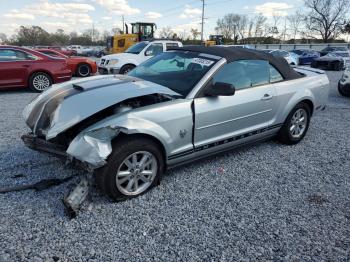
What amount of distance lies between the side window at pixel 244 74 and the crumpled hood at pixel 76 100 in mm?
779

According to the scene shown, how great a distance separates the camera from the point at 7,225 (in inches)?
104

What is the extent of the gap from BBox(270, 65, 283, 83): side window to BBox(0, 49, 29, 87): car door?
7.30 m

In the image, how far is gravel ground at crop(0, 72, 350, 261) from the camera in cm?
240

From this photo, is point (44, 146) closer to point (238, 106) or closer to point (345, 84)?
point (238, 106)

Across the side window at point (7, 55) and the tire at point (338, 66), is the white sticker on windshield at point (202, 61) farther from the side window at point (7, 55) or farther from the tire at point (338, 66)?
the tire at point (338, 66)

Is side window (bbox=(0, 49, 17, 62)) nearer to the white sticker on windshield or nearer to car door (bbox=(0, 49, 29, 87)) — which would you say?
car door (bbox=(0, 49, 29, 87))

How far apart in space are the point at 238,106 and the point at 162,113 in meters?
1.13

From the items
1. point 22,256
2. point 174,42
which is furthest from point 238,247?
point 174,42

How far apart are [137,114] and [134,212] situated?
3.17ft

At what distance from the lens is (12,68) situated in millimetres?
8484

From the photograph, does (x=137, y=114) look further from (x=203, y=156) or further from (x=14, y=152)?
(x=14, y=152)

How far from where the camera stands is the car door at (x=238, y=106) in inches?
134

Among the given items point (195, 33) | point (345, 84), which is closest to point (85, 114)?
point (345, 84)

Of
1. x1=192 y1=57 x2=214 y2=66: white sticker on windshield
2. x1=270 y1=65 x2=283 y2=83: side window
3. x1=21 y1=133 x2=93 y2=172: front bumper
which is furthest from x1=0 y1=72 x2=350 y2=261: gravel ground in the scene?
x1=192 y1=57 x2=214 y2=66: white sticker on windshield
